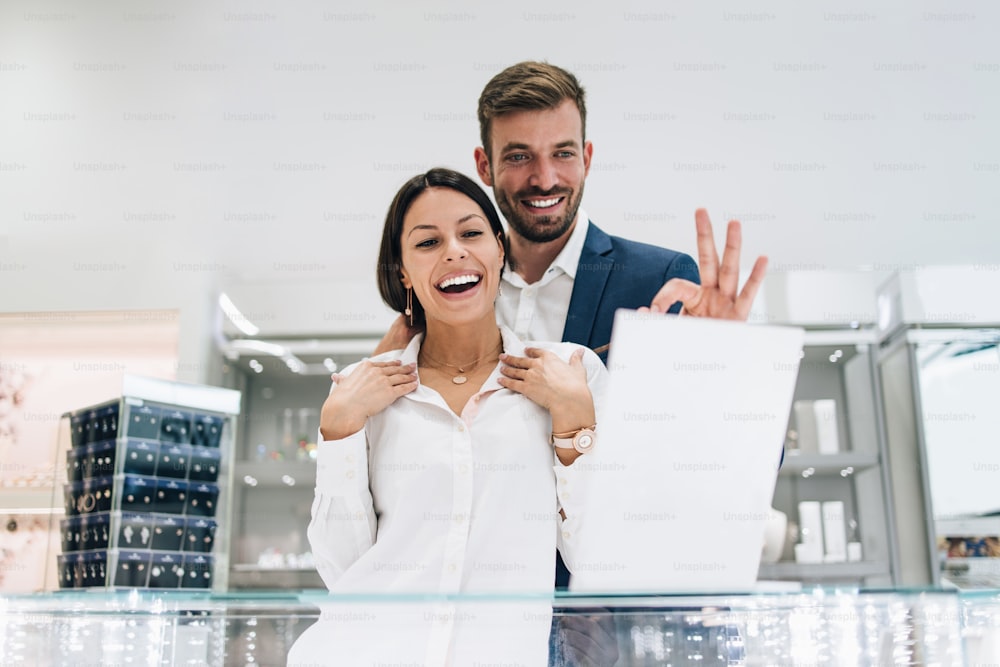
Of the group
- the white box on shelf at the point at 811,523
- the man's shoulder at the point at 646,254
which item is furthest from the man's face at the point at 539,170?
the white box on shelf at the point at 811,523

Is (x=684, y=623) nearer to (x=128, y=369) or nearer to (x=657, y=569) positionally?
(x=657, y=569)

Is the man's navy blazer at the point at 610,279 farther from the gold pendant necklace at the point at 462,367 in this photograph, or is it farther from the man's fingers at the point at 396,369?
the man's fingers at the point at 396,369

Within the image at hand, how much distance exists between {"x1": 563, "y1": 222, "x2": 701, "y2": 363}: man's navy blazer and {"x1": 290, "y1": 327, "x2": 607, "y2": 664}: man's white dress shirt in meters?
0.37

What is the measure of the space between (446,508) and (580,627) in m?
0.61

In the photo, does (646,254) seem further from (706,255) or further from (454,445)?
(454,445)

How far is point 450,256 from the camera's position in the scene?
1659 millimetres

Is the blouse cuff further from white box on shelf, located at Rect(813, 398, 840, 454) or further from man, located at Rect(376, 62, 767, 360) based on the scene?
white box on shelf, located at Rect(813, 398, 840, 454)

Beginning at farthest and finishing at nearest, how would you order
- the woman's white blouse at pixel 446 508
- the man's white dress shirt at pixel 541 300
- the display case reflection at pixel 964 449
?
the display case reflection at pixel 964 449
the man's white dress shirt at pixel 541 300
the woman's white blouse at pixel 446 508

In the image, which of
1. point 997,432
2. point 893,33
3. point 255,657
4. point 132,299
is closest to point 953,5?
point 893,33

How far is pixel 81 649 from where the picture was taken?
0.94 m

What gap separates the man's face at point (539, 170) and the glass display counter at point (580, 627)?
1.19 m

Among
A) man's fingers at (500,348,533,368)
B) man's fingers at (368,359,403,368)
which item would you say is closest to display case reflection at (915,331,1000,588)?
man's fingers at (500,348,533,368)

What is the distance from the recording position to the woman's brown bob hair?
1697 mm

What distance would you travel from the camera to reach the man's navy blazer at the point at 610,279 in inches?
74.5
